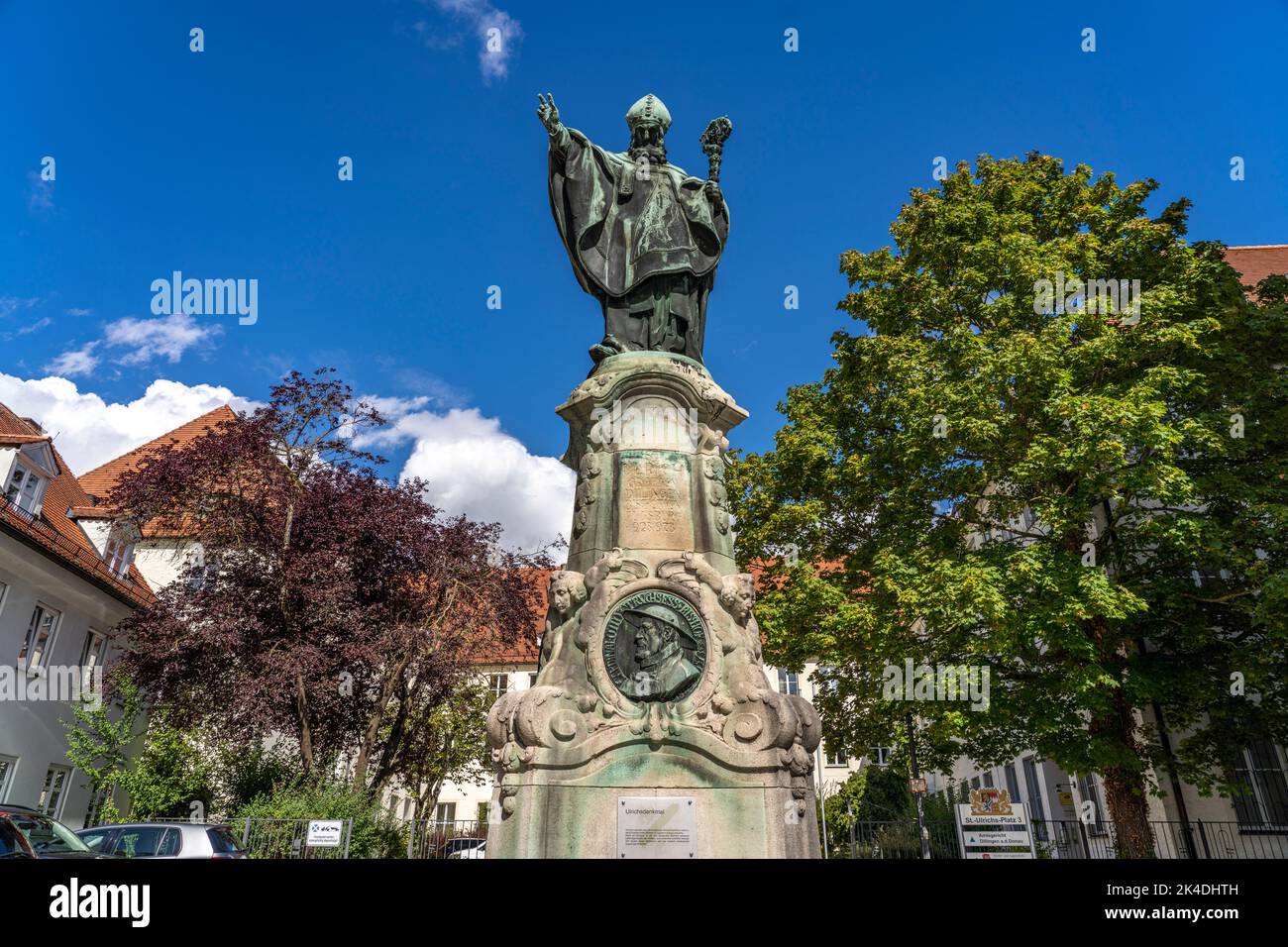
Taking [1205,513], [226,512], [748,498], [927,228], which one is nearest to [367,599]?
[226,512]

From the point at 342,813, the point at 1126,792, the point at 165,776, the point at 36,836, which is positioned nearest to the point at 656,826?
the point at 36,836

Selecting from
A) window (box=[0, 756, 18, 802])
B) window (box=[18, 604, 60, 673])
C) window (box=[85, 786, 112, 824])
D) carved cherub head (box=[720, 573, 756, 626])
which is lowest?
window (box=[85, 786, 112, 824])

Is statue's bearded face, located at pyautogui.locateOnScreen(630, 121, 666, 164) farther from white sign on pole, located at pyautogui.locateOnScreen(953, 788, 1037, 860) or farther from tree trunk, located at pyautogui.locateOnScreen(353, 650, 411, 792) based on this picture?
tree trunk, located at pyautogui.locateOnScreen(353, 650, 411, 792)

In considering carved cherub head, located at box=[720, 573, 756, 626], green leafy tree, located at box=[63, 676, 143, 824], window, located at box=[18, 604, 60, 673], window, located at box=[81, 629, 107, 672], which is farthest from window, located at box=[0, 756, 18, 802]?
carved cherub head, located at box=[720, 573, 756, 626]

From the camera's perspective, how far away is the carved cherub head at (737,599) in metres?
6.80

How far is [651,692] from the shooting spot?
6375 millimetres

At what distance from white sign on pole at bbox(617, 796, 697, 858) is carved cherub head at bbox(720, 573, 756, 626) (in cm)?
162

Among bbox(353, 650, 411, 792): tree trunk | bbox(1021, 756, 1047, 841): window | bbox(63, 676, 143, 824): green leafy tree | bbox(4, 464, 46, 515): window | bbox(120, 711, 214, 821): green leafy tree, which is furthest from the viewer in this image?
bbox(1021, 756, 1047, 841): window

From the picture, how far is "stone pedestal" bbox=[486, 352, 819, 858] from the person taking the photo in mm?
5930

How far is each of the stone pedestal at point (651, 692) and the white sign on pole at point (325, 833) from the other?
8.44 m

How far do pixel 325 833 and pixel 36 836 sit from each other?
5.05 metres
